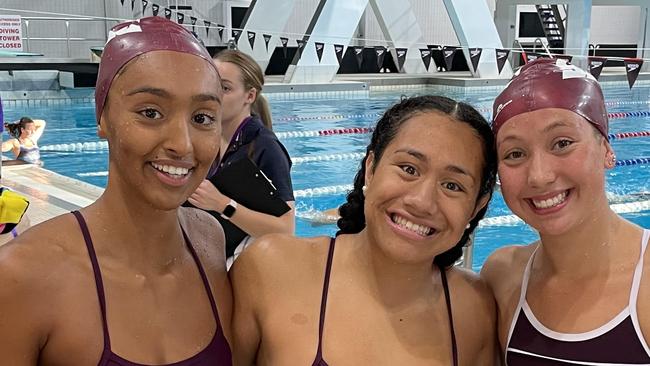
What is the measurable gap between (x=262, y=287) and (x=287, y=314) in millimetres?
96

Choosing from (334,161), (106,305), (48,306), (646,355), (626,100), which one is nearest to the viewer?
(48,306)

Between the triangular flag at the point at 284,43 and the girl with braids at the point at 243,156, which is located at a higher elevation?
the girl with braids at the point at 243,156

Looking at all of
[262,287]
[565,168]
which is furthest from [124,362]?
[565,168]

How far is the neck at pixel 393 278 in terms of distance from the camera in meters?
1.71

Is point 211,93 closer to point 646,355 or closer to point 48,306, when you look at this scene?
point 48,306

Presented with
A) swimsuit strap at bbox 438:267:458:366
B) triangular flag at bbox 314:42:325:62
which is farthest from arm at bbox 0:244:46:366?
triangular flag at bbox 314:42:325:62

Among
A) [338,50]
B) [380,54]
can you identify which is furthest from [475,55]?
[338,50]

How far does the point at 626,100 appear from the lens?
50.6 feet

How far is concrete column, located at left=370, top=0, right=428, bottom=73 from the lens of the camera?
19375 millimetres

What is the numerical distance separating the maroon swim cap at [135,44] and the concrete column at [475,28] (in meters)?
16.3

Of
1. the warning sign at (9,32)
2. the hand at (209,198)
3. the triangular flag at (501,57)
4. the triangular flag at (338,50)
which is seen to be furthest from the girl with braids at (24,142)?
the triangular flag at (501,57)

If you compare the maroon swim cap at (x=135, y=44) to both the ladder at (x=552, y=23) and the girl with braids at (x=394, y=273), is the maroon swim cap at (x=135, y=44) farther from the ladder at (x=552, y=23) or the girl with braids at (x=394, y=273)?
the ladder at (x=552, y=23)

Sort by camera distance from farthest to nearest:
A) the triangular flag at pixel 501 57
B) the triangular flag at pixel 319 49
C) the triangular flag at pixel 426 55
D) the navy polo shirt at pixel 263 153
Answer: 1. the triangular flag at pixel 426 55
2. the triangular flag at pixel 501 57
3. the triangular flag at pixel 319 49
4. the navy polo shirt at pixel 263 153

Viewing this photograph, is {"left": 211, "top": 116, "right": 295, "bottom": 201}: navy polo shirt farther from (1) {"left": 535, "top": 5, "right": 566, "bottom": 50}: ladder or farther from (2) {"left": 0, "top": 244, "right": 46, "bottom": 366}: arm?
(1) {"left": 535, "top": 5, "right": 566, "bottom": 50}: ladder
